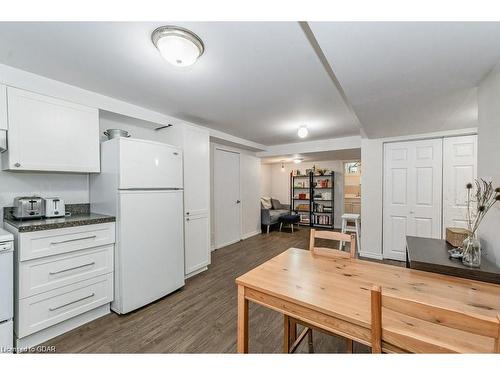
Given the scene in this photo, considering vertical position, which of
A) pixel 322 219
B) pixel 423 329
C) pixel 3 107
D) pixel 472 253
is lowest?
pixel 322 219

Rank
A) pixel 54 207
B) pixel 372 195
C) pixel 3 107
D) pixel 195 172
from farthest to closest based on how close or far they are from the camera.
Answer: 1. pixel 372 195
2. pixel 195 172
3. pixel 54 207
4. pixel 3 107

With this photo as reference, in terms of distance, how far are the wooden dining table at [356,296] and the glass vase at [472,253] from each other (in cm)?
30

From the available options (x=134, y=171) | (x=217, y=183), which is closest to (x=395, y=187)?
(x=217, y=183)

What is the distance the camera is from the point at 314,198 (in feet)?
22.2

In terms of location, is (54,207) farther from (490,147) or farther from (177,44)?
(490,147)

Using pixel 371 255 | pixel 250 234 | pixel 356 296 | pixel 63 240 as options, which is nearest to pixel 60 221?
pixel 63 240

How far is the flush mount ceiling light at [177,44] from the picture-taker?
4.40 feet

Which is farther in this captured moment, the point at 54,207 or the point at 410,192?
the point at 410,192

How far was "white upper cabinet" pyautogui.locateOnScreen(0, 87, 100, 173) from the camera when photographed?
175 centimetres

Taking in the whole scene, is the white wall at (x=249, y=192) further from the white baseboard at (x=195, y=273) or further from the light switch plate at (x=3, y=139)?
the light switch plate at (x=3, y=139)

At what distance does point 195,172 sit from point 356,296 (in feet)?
8.04

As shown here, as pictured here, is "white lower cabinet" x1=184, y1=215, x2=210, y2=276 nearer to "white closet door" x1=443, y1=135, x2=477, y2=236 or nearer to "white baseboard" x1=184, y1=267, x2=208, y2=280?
"white baseboard" x1=184, y1=267, x2=208, y2=280

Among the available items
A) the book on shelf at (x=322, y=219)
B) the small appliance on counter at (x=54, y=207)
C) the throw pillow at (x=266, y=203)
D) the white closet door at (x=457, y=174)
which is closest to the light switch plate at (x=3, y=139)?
the small appliance on counter at (x=54, y=207)

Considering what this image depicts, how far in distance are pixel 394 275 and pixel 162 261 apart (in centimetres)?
212
